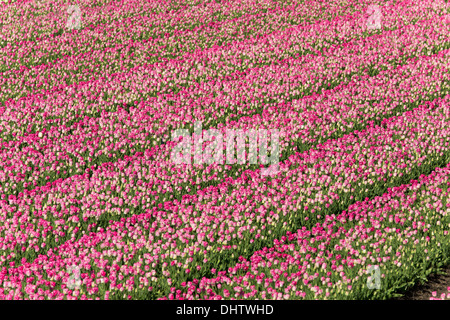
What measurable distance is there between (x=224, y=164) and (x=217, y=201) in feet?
4.11

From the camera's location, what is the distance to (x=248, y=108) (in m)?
11.8

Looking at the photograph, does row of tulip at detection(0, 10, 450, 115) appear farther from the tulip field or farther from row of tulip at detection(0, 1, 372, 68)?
row of tulip at detection(0, 1, 372, 68)

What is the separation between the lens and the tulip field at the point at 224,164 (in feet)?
21.4

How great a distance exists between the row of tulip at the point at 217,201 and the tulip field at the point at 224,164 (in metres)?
0.03

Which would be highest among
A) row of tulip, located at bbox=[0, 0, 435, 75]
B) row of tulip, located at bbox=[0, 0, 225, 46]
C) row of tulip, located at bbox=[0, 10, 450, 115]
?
row of tulip, located at bbox=[0, 0, 225, 46]

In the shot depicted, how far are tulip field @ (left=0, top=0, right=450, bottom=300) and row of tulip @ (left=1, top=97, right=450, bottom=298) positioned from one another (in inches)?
1.3

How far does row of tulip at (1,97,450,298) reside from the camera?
22.9 feet

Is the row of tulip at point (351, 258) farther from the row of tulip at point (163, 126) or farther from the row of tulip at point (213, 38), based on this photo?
the row of tulip at point (213, 38)

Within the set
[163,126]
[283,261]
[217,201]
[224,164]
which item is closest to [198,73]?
[163,126]

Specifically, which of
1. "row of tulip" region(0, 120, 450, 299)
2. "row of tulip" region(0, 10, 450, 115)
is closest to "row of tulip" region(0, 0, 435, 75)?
"row of tulip" region(0, 10, 450, 115)

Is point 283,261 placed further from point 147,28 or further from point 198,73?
point 147,28
